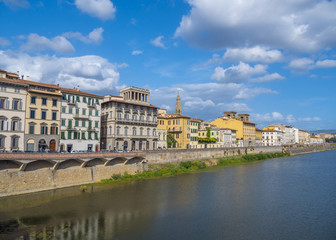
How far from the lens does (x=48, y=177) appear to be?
133ft

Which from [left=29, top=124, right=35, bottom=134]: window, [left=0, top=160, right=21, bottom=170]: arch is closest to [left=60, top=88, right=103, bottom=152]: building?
[left=29, top=124, right=35, bottom=134]: window

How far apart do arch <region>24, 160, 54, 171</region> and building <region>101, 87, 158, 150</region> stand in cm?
2051

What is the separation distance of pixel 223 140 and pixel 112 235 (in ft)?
274

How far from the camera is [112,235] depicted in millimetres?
24703

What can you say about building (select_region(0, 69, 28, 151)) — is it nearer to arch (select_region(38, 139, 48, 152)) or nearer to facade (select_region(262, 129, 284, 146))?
arch (select_region(38, 139, 48, 152))

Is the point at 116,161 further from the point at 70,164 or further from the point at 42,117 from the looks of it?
the point at 42,117

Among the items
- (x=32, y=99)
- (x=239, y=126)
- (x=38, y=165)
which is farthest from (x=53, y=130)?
(x=239, y=126)

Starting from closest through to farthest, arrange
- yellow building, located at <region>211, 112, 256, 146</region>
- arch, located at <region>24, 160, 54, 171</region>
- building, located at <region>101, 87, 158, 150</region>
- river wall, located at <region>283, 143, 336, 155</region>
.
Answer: arch, located at <region>24, 160, 54, 171</region> < building, located at <region>101, 87, 158, 150</region> < yellow building, located at <region>211, 112, 256, 146</region> < river wall, located at <region>283, 143, 336, 155</region>

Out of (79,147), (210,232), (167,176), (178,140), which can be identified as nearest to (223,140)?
(178,140)

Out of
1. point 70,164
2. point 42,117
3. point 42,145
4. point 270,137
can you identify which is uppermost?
point 42,117

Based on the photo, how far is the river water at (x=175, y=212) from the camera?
25250 mm

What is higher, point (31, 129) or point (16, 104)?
point (16, 104)

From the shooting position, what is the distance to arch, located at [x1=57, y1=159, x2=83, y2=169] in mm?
42825

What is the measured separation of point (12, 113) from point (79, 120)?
1316 centimetres
